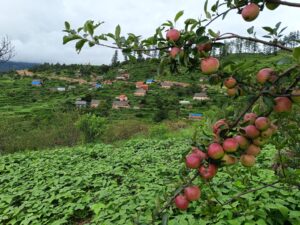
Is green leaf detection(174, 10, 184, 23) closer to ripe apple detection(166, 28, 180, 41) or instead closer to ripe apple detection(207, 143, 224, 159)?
ripe apple detection(166, 28, 180, 41)

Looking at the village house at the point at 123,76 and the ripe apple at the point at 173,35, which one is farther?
the village house at the point at 123,76

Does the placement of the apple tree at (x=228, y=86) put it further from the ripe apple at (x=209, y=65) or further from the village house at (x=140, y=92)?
the village house at (x=140, y=92)

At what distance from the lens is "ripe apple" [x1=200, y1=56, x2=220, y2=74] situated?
1.27 metres

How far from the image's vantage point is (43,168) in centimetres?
761

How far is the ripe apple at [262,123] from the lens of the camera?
123cm

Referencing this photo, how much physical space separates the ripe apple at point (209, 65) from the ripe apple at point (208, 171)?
0.36 metres

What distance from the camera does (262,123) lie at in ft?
4.03

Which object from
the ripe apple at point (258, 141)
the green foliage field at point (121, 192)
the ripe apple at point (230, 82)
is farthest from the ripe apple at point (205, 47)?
the green foliage field at point (121, 192)

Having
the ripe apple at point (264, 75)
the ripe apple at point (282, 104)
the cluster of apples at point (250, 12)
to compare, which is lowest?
the ripe apple at point (282, 104)

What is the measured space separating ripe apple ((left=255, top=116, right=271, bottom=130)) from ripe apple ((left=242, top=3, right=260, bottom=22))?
1.20 ft

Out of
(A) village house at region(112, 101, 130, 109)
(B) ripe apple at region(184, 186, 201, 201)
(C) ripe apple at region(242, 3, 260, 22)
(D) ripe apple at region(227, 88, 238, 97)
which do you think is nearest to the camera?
(C) ripe apple at region(242, 3, 260, 22)

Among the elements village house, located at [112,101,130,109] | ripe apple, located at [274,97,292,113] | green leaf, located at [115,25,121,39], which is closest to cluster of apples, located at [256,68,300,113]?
ripe apple, located at [274,97,292,113]

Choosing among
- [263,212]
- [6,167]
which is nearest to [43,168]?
[6,167]

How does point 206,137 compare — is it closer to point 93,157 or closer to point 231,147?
point 231,147
